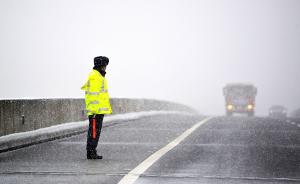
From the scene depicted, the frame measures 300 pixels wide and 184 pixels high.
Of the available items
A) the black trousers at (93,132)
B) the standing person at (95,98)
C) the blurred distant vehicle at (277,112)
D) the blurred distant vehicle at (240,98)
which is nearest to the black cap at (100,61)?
the standing person at (95,98)

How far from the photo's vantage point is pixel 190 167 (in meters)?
10.8

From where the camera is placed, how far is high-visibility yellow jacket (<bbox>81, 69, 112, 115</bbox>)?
12.0 metres

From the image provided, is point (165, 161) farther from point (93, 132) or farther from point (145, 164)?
point (93, 132)

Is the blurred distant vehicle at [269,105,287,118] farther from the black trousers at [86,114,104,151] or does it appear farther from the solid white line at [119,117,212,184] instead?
the black trousers at [86,114,104,151]

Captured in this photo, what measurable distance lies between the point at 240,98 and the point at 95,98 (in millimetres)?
49407

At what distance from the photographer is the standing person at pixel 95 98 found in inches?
474

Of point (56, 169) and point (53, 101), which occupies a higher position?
point (53, 101)

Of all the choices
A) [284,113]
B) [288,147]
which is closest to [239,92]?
[284,113]

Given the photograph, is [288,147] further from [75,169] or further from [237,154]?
[75,169]

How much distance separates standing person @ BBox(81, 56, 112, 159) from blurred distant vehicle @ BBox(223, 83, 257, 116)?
4876cm

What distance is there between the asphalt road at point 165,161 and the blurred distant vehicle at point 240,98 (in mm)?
43037

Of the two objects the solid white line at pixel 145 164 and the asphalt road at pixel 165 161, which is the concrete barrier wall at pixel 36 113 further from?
→ the solid white line at pixel 145 164

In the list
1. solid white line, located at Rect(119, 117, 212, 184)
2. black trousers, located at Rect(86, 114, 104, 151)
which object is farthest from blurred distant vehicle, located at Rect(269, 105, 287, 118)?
black trousers, located at Rect(86, 114, 104, 151)

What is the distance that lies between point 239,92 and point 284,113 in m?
25.2
